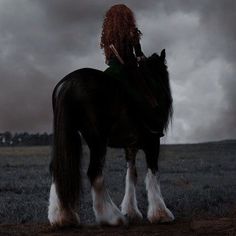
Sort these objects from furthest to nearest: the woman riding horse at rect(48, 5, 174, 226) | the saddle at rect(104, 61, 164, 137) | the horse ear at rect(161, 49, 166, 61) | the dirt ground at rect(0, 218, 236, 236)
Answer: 1. the horse ear at rect(161, 49, 166, 61)
2. the saddle at rect(104, 61, 164, 137)
3. the woman riding horse at rect(48, 5, 174, 226)
4. the dirt ground at rect(0, 218, 236, 236)

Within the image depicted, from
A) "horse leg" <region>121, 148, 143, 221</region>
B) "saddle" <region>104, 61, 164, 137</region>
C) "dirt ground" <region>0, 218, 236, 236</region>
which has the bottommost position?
"dirt ground" <region>0, 218, 236, 236</region>

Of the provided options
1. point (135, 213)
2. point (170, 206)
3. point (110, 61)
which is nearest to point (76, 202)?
point (135, 213)

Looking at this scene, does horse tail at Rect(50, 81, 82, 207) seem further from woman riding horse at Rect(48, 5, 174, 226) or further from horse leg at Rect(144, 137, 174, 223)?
horse leg at Rect(144, 137, 174, 223)

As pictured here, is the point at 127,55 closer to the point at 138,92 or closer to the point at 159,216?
the point at 138,92

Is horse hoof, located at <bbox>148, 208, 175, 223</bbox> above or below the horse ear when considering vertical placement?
below

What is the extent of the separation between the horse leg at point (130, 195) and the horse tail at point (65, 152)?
149 cm

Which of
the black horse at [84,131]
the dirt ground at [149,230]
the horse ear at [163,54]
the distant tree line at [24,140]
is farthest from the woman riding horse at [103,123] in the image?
the distant tree line at [24,140]

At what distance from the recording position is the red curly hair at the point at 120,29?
28.7 feet

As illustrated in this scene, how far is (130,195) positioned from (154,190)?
0.61 m

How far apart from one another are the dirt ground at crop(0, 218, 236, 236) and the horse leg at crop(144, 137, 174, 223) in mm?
137

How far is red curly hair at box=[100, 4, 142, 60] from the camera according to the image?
28.7ft

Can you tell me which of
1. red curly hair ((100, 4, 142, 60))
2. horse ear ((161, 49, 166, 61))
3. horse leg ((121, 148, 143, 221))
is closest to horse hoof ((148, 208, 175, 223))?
horse leg ((121, 148, 143, 221))

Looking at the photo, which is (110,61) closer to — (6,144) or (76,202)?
(76,202)

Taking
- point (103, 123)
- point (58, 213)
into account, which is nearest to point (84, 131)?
point (103, 123)
